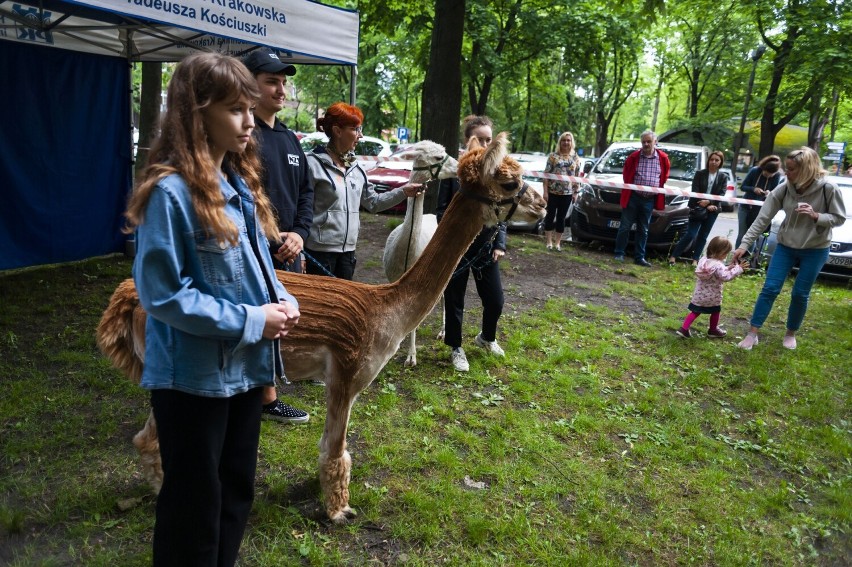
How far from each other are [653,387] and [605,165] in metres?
8.25

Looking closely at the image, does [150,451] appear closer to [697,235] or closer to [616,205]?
[616,205]

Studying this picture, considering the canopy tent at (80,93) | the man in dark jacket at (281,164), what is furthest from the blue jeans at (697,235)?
the man in dark jacket at (281,164)

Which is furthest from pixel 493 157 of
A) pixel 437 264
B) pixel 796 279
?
pixel 796 279

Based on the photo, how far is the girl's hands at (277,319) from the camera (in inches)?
64.6

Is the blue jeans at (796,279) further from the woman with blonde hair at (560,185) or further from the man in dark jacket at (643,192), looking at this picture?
the woman with blonde hair at (560,185)

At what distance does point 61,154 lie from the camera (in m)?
6.80

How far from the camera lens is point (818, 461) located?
390cm

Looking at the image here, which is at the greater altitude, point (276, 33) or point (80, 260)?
point (276, 33)

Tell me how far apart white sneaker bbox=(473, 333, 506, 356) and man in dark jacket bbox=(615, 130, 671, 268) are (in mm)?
5661

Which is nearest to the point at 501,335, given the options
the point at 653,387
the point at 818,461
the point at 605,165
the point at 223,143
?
the point at 653,387

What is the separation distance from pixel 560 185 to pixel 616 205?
3.88 feet

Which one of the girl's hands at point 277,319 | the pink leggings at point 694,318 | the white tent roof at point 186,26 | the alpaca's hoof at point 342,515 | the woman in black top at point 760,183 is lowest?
the alpaca's hoof at point 342,515

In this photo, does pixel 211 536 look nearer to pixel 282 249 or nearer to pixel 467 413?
pixel 282 249

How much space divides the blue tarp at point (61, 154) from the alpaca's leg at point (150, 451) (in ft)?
16.8
